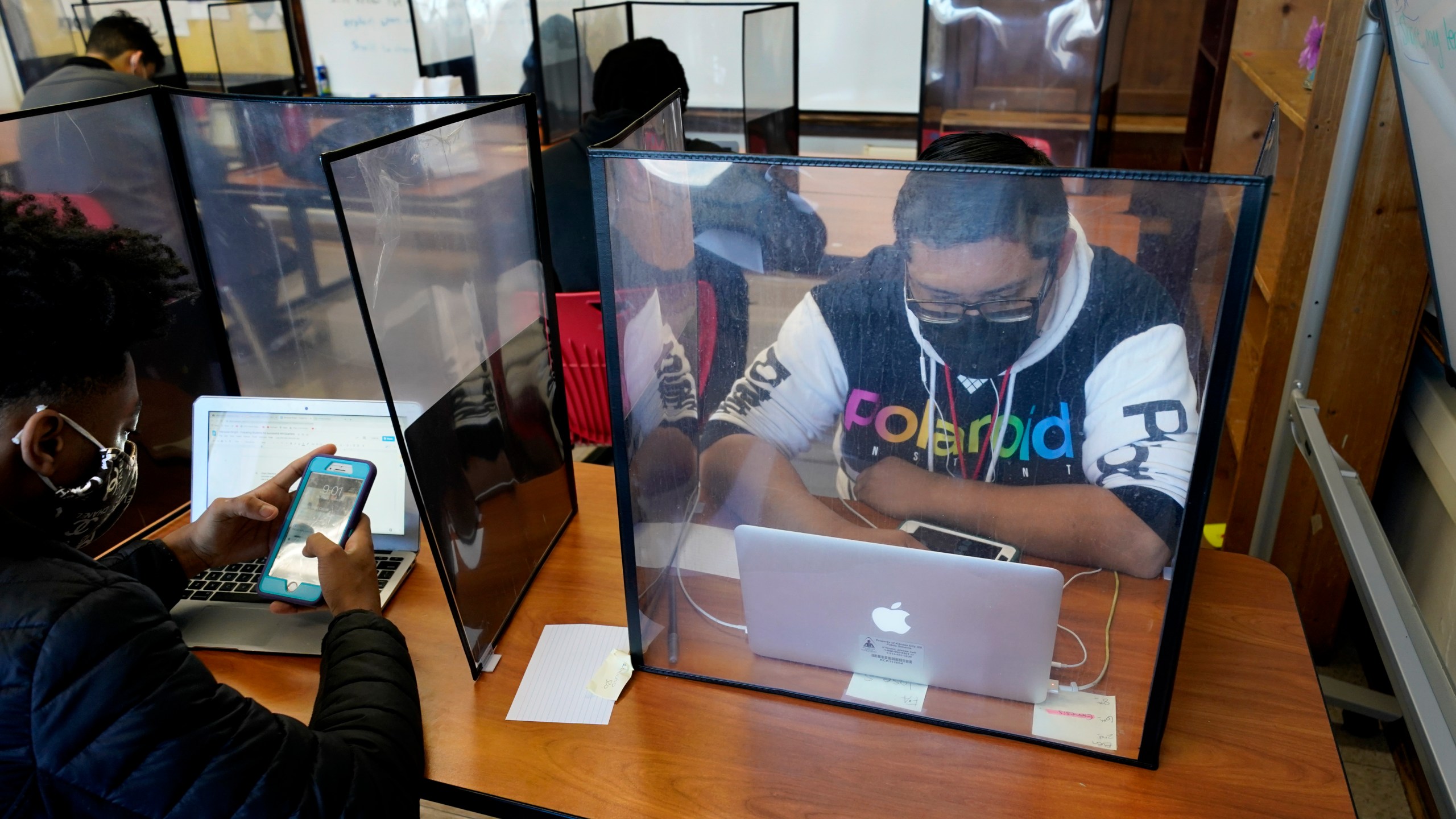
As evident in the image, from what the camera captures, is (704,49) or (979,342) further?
(704,49)

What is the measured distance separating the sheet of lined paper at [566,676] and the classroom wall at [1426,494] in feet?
4.27

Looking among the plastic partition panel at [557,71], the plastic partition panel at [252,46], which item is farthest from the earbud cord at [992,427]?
the plastic partition panel at [252,46]

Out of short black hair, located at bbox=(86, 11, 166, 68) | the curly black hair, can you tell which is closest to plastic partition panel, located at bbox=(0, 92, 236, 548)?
the curly black hair

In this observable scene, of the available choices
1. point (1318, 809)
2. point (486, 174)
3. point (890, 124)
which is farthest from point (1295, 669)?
point (890, 124)

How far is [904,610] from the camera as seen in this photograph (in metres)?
0.93

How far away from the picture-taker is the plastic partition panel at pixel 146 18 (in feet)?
15.7

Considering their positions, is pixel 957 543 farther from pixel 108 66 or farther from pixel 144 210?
pixel 108 66

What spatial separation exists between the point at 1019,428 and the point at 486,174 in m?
0.68

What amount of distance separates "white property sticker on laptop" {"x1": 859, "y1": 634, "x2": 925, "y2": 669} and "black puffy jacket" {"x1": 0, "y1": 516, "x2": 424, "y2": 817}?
51 cm

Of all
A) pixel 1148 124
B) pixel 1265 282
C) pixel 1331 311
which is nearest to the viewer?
pixel 1331 311

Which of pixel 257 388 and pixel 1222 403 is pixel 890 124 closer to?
pixel 257 388

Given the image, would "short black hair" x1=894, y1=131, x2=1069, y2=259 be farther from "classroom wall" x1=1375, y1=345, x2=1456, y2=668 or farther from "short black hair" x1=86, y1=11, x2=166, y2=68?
"short black hair" x1=86, y1=11, x2=166, y2=68

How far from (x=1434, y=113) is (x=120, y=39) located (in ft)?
14.4

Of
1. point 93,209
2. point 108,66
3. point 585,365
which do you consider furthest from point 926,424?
point 108,66
